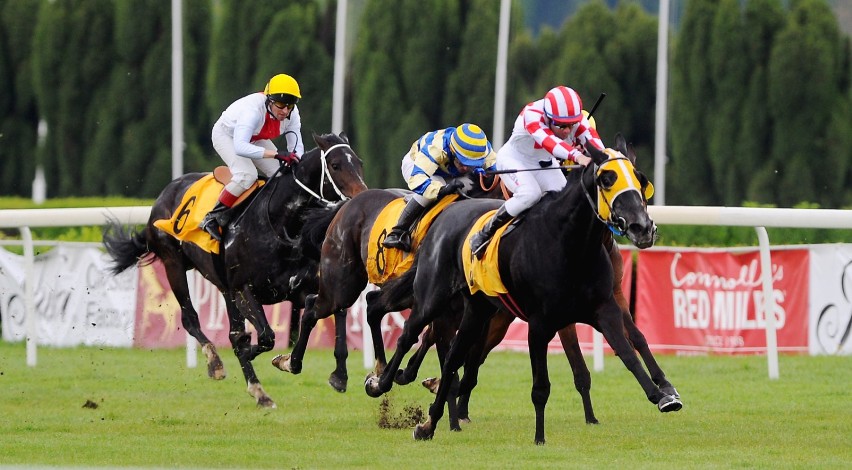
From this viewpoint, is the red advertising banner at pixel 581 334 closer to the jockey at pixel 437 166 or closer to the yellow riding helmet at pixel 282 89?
the jockey at pixel 437 166

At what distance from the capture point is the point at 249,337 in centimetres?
958

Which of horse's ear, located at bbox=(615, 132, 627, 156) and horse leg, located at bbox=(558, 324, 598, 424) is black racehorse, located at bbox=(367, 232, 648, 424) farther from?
horse's ear, located at bbox=(615, 132, 627, 156)

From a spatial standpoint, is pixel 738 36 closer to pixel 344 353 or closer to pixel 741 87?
pixel 741 87

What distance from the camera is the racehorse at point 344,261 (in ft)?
28.7

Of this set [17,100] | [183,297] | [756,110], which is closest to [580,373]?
[183,297]

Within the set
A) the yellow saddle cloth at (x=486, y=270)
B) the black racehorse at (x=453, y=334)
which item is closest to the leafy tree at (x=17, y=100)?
the black racehorse at (x=453, y=334)

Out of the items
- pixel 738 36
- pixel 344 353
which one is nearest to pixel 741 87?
pixel 738 36

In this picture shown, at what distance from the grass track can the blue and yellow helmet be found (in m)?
1.47

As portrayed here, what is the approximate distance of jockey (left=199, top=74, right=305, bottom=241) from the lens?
933 centimetres

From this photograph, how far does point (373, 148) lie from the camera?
20.8 metres

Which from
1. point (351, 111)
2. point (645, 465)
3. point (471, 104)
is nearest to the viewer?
point (645, 465)

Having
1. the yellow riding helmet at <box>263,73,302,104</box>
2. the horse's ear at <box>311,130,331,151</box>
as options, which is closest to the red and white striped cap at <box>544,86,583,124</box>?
the horse's ear at <box>311,130,331,151</box>

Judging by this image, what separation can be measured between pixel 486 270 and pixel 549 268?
369 millimetres

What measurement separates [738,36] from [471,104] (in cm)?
382
